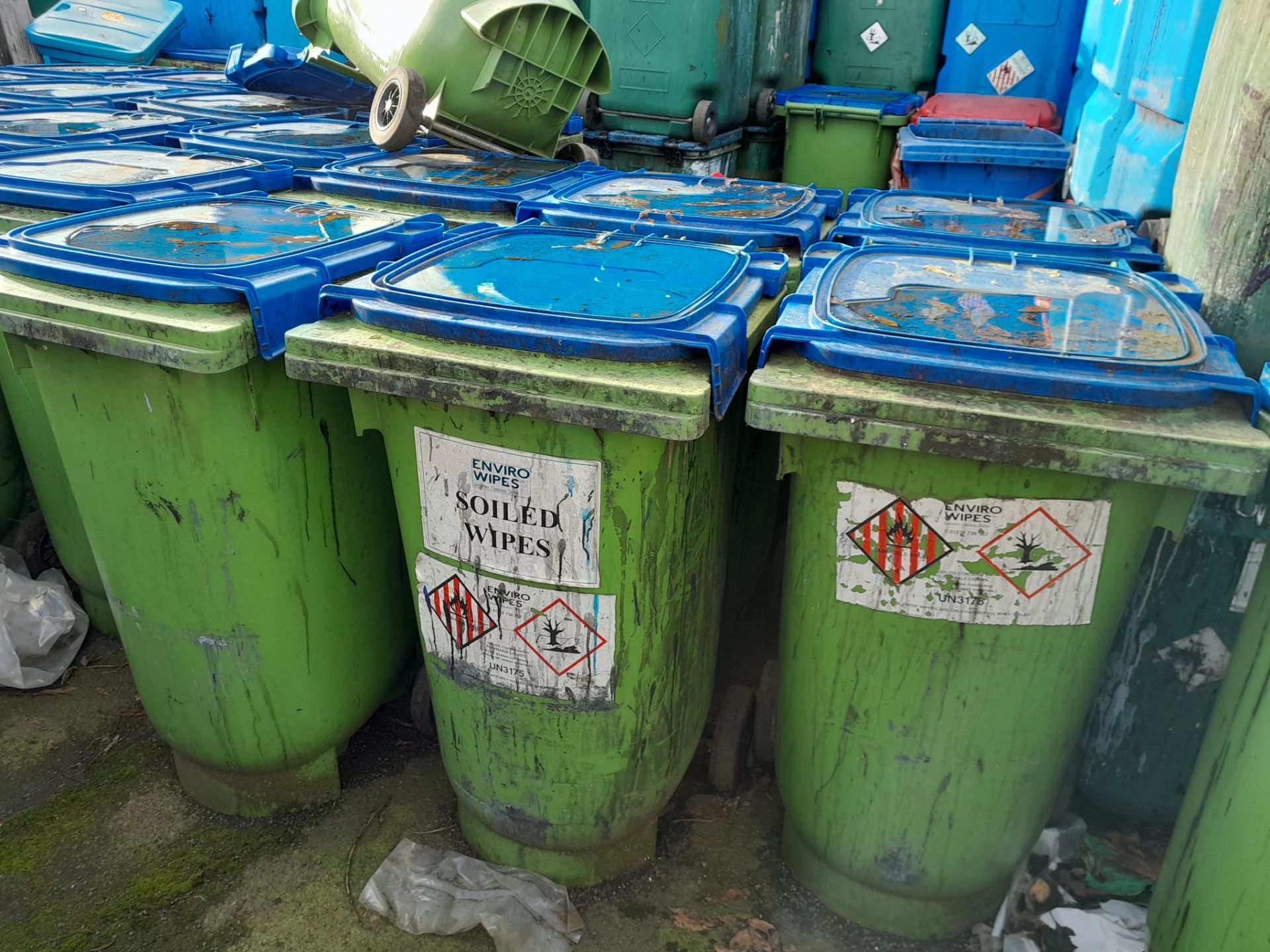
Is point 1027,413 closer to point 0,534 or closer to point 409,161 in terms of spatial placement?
point 409,161

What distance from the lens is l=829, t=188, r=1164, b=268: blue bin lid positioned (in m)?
2.20

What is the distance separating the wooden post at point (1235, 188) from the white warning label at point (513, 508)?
1.34 meters

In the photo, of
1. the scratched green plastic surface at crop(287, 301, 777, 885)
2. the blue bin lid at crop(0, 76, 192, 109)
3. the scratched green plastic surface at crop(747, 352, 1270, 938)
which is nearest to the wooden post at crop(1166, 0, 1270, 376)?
the scratched green plastic surface at crop(747, 352, 1270, 938)

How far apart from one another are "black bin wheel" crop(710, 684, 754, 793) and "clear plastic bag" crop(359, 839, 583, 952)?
0.51 metres

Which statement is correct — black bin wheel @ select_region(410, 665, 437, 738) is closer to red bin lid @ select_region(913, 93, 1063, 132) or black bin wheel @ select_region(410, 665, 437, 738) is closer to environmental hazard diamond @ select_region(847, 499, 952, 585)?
environmental hazard diamond @ select_region(847, 499, 952, 585)

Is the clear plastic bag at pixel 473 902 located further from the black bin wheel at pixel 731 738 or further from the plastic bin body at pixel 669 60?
the plastic bin body at pixel 669 60

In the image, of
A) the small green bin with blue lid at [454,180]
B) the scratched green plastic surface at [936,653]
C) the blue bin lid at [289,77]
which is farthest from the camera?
the blue bin lid at [289,77]

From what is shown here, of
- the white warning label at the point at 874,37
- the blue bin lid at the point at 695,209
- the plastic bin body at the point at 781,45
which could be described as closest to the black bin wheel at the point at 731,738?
the blue bin lid at the point at 695,209

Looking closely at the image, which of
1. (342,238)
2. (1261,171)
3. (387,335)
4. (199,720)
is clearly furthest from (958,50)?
(199,720)

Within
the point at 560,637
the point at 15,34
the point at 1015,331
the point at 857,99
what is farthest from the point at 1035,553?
the point at 15,34

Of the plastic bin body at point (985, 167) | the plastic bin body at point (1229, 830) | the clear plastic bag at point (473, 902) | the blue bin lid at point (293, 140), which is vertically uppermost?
the blue bin lid at point (293, 140)

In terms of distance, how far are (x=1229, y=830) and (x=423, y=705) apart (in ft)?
5.92

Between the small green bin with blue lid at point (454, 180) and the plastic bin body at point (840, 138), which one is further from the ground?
the small green bin with blue lid at point (454, 180)

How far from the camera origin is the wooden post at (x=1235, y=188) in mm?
1707
